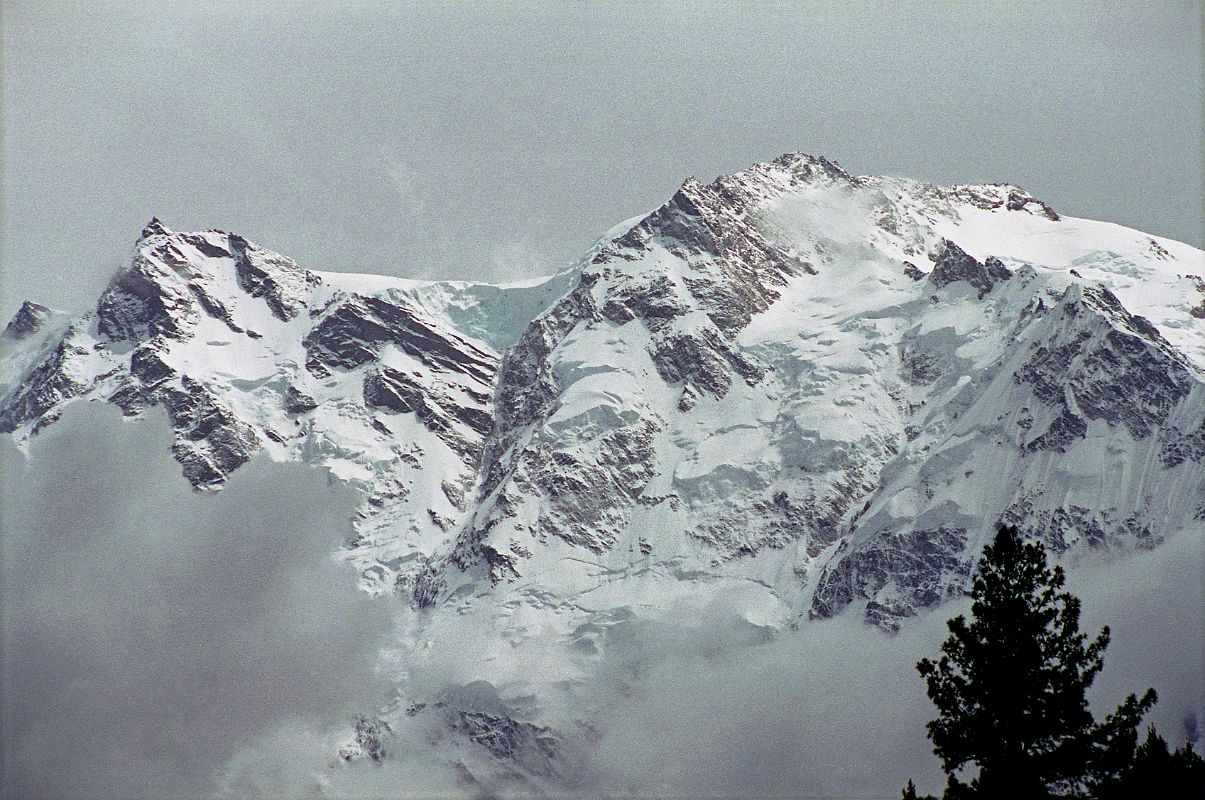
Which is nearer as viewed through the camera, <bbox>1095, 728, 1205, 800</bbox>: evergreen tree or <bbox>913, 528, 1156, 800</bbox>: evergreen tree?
<bbox>1095, 728, 1205, 800</bbox>: evergreen tree

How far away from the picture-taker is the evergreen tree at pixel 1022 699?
4475cm

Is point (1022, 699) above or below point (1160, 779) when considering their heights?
above

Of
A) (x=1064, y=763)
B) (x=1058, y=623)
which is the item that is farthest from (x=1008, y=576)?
(x=1064, y=763)

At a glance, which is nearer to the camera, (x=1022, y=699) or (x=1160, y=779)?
(x=1160, y=779)

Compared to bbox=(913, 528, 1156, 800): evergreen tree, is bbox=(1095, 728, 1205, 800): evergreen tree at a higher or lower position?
lower

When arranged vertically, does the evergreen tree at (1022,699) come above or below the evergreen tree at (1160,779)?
above

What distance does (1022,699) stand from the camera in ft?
150

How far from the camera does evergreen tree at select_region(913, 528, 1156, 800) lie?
44.8 m

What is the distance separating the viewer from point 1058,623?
46000mm

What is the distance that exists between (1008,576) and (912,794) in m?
6.34

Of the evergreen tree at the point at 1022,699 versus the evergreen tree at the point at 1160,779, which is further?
the evergreen tree at the point at 1022,699

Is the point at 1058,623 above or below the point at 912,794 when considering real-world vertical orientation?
above

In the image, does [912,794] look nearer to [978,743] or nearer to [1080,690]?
[978,743]

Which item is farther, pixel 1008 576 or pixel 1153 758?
pixel 1008 576
